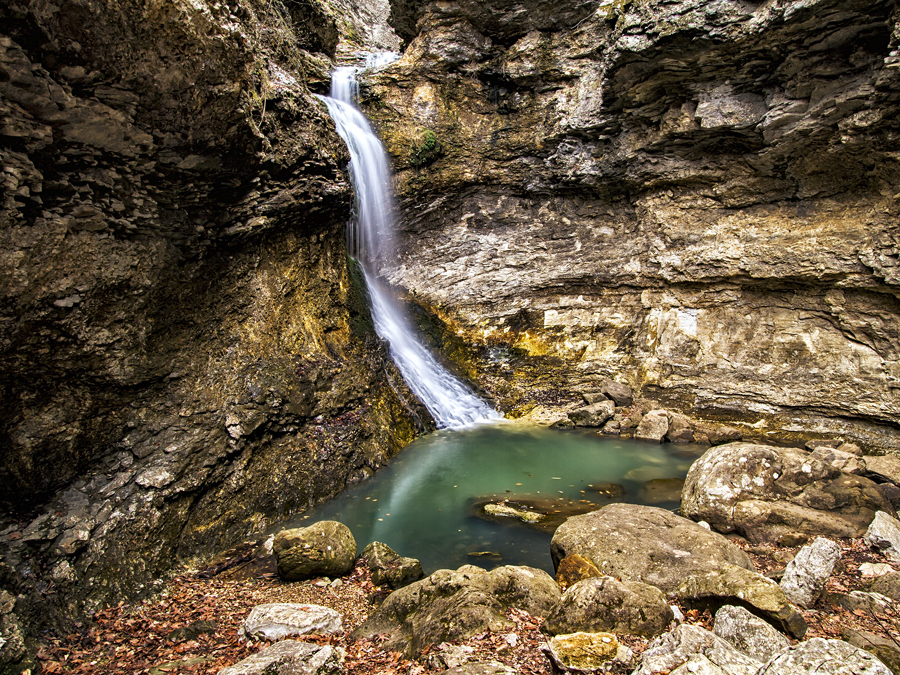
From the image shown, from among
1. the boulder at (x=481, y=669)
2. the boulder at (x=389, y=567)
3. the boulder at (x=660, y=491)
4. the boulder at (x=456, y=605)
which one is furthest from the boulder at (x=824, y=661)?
the boulder at (x=660, y=491)

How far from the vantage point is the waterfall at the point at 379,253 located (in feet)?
36.7

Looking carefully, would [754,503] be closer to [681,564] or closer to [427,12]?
[681,564]

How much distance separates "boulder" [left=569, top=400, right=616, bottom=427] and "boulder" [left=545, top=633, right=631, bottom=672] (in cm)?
803

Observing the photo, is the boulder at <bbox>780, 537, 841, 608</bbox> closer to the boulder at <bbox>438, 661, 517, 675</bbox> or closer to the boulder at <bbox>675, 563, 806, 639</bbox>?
the boulder at <bbox>675, 563, 806, 639</bbox>

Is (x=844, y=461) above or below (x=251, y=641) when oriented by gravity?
below

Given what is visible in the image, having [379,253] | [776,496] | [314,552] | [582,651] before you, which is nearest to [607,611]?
[582,651]

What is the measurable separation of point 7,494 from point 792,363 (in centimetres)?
1320

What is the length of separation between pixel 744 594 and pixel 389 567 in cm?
335

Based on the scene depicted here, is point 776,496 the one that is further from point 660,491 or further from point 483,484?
point 483,484

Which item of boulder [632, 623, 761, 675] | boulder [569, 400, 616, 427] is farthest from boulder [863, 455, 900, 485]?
boulder [632, 623, 761, 675]

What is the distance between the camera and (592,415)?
1095 cm

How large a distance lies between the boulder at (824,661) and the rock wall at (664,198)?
346 inches

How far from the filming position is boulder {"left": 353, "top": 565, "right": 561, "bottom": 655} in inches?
140

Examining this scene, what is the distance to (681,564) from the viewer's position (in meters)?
4.66
